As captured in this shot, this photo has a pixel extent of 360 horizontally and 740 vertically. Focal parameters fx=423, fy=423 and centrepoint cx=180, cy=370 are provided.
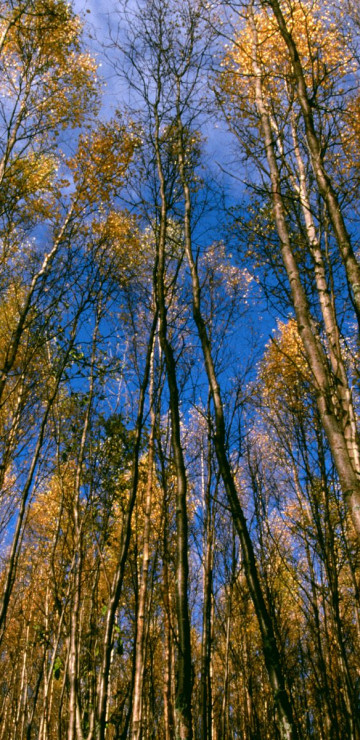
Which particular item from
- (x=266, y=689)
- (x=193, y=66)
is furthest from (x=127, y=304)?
(x=266, y=689)

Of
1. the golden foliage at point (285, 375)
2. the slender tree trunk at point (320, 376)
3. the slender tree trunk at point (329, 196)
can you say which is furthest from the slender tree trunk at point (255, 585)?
the golden foliage at point (285, 375)

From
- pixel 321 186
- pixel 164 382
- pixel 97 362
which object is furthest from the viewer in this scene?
pixel 97 362

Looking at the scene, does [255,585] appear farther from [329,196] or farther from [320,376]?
[329,196]

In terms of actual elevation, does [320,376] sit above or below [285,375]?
below

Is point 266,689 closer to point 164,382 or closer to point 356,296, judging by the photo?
point 164,382

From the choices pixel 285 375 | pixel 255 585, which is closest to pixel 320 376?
pixel 255 585

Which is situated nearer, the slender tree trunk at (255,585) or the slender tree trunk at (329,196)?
the slender tree trunk at (255,585)

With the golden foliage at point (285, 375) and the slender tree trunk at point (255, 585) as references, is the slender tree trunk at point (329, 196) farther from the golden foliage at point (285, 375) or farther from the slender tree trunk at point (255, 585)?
the golden foliage at point (285, 375)

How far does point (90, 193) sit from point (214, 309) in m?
3.39

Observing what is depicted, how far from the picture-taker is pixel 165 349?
10.8 ft

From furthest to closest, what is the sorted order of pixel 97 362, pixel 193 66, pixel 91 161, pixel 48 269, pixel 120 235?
pixel 91 161 < pixel 120 235 < pixel 97 362 < pixel 48 269 < pixel 193 66

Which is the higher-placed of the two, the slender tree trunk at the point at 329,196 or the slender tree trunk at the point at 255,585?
the slender tree trunk at the point at 329,196

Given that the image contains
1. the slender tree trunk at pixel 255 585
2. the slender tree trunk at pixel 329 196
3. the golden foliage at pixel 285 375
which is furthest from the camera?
the golden foliage at pixel 285 375

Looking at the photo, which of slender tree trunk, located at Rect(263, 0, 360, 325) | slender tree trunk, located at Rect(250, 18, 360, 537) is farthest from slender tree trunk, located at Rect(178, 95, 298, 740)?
slender tree trunk, located at Rect(263, 0, 360, 325)
